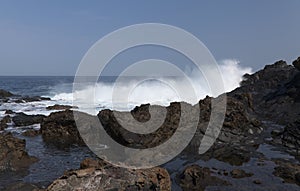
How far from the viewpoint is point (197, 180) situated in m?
10.7

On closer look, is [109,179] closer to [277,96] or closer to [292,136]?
[292,136]

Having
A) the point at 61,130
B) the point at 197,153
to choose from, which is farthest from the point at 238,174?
the point at 61,130

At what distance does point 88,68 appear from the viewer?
→ 38.5ft

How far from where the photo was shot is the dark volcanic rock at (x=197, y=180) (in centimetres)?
1038

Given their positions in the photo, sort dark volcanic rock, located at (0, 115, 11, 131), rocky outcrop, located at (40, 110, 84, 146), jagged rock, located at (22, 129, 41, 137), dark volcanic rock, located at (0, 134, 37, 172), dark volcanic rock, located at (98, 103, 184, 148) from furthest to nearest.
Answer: dark volcanic rock, located at (0, 115, 11, 131) < jagged rock, located at (22, 129, 41, 137) < rocky outcrop, located at (40, 110, 84, 146) < dark volcanic rock, located at (98, 103, 184, 148) < dark volcanic rock, located at (0, 134, 37, 172)

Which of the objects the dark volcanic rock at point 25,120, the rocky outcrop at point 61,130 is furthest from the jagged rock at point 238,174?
the dark volcanic rock at point 25,120

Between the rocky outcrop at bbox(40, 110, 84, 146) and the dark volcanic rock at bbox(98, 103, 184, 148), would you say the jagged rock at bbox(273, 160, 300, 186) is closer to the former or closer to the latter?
the dark volcanic rock at bbox(98, 103, 184, 148)

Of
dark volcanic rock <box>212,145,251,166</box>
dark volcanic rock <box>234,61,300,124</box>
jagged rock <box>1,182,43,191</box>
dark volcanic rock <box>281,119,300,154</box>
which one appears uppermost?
dark volcanic rock <box>234,61,300,124</box>

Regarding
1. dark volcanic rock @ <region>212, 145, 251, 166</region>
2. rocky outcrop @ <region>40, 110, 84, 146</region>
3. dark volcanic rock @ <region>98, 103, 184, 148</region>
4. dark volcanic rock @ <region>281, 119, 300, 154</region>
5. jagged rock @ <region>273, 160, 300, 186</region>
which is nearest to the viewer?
jagged rock @ <region>273, 160, 300, 186</region>

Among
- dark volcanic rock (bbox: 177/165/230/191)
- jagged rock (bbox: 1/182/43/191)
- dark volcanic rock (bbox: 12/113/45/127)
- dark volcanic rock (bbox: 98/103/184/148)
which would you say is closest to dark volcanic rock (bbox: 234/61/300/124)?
dark volcanic rock (bbox: 98/103/184/148)

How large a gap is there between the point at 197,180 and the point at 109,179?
12.0 ft

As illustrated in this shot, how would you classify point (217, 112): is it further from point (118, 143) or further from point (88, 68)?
point (88, 68)

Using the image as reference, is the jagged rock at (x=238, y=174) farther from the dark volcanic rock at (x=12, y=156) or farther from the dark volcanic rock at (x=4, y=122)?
the dark volcanic rock at (x=4, y=122)

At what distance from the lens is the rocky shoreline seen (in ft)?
27.7
